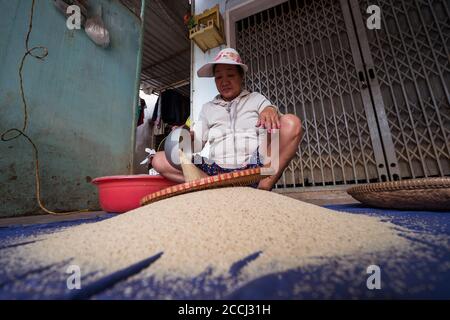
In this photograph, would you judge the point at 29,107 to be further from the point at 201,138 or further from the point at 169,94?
the point at 169,94

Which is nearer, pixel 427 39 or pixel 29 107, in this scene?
pixel 29 107

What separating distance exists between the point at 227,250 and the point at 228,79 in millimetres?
1387

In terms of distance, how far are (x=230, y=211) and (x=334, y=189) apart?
2.06 meters

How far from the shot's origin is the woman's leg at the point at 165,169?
1.43m

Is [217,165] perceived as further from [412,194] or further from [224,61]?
[412,194]

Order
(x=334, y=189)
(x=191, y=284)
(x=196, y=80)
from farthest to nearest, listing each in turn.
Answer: (x=196, y=80) → (x=334, y=189) → (x=191, y=284)

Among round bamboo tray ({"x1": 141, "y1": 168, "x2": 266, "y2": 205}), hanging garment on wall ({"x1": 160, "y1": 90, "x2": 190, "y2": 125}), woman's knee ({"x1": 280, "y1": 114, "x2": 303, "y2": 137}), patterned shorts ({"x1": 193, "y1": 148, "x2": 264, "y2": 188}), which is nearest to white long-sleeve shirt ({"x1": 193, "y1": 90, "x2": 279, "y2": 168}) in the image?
patterned shorts ({"x1": 193, "y1": 148, "x2": 264, "y2": 188})

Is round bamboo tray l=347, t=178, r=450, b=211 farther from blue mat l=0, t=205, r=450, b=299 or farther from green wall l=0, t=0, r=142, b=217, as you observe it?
green wall l=0, t=0, r=142, b=217

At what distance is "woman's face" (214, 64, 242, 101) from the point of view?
1580 millimetres

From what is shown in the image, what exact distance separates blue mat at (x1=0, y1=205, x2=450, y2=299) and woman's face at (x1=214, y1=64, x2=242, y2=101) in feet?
4.59

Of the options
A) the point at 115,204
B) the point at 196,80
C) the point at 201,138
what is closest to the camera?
the point at 115,204

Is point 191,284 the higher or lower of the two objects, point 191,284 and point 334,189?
the lower

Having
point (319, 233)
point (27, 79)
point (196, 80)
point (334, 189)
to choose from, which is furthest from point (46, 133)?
point (334, 189)

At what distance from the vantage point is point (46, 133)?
179 centimetres
